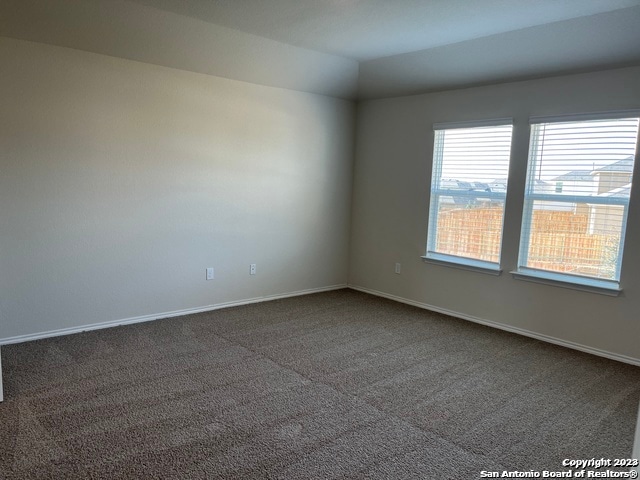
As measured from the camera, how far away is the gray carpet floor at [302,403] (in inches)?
87.6

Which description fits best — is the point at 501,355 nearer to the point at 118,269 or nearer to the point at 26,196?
the point at 118,269

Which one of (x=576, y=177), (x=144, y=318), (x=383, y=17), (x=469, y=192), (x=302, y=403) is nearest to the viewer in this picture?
(x=302, y=403)

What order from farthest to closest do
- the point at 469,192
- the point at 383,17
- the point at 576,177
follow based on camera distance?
the point at 469,192 < the point at 576,177 < the point at 383,17

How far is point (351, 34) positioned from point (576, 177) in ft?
7.25

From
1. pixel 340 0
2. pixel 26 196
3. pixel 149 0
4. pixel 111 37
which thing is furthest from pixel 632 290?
pixel 26 196

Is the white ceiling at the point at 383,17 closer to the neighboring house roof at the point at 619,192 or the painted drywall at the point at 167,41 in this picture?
the painted drywall at the point at 167,41

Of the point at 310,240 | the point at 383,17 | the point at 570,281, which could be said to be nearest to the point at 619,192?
the point at 570,281

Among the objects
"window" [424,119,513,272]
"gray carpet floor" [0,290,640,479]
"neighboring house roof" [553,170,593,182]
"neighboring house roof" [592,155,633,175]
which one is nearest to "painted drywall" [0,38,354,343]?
"gray carpet floor" [0,290,640,479]

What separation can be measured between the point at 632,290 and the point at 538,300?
729 millimetres

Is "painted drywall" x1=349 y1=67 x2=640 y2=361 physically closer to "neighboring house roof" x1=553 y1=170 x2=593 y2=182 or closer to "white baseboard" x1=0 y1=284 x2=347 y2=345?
"neighboring house roof" x1=553 y1=170 x2=593 y2=182

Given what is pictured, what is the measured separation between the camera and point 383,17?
131 inches

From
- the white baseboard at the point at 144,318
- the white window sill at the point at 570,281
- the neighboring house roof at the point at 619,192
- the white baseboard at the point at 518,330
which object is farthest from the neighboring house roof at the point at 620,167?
the white baseboard at the point at 144,318

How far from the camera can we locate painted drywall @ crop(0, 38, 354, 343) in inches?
138

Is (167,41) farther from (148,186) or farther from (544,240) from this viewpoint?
(544,240)
